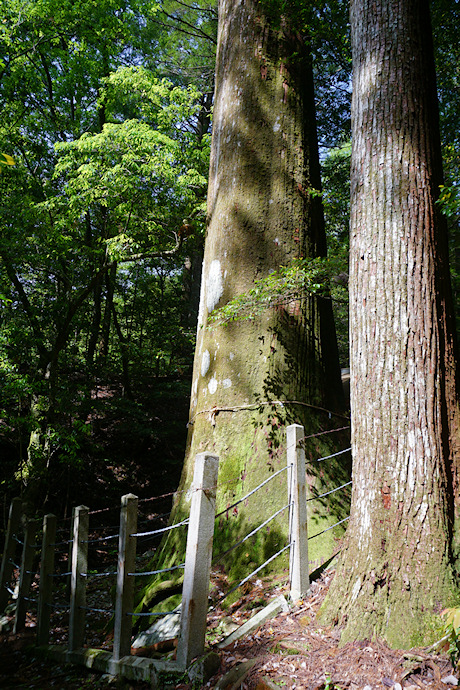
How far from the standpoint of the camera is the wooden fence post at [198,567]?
110 inches

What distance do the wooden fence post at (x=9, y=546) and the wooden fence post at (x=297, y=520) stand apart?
3656 mm

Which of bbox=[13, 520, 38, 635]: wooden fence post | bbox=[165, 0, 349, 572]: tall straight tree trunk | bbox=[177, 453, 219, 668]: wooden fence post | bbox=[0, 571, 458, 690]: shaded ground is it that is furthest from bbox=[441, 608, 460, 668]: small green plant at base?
bbox=[13, 520, 38, 635]: wooden fence post

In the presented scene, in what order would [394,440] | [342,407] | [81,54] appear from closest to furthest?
[394,440]
[342,407]
[81,54]

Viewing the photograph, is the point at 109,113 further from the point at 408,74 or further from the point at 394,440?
the point at 394,440

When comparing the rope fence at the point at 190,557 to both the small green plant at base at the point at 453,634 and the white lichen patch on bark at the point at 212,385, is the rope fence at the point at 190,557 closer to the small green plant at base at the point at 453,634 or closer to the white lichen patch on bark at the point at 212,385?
the white lichen patch on bark at the point at 212,385

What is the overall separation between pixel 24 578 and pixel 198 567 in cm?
322

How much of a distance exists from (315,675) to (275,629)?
615 mm

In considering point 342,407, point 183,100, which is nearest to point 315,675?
point 342,407

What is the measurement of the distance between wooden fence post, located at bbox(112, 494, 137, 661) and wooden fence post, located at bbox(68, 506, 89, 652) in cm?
72

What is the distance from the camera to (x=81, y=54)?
39.6ft

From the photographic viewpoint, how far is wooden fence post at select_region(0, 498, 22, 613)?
5.77 m

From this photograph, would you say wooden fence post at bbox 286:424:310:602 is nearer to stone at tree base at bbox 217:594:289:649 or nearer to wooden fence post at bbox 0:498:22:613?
stone at tree base at bbox 217:594:289:649

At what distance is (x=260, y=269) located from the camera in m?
5.02

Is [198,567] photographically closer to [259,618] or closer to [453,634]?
[259,618]
